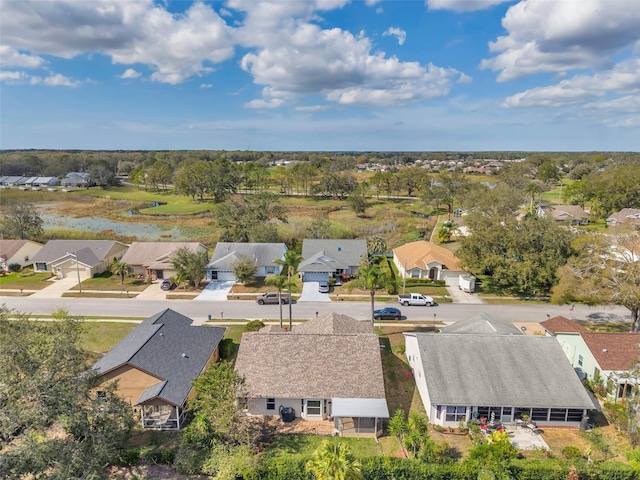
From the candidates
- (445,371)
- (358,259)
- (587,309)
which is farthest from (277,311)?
(587,309)

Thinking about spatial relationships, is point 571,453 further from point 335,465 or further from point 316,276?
point 316,276

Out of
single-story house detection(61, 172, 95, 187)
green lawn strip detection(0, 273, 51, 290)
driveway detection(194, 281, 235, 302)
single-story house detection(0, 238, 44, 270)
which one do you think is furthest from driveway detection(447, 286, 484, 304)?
single-story house detection(61, 172, 95, 187)

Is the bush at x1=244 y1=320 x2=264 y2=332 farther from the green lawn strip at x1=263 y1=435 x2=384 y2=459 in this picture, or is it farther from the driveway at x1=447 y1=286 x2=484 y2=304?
the driveway at x1=447 y1=286 x2=484 y2=304

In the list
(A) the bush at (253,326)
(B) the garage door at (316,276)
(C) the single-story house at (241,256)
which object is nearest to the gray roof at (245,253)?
(C) the single-story house at (241,256)

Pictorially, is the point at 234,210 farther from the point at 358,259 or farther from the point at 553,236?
the point at 553,236

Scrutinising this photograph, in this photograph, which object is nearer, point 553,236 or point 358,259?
point 553,236

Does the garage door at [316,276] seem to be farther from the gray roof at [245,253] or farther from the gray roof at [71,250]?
the gray roof at [71,250]
